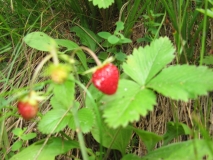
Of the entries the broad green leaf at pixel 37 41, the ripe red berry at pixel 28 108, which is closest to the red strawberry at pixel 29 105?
the ripe red berry at pixel 28 108

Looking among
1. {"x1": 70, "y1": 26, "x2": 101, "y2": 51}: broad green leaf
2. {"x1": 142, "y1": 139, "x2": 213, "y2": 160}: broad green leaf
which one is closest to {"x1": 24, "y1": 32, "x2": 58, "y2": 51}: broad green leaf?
{"x1": 70, "y1": 26, "x2": 101, "y2": 51}: broad green leaf

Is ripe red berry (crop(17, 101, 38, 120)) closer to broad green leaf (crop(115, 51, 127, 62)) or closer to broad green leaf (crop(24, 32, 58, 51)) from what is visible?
broad green leaf (crop(24, 32, 58, 51))

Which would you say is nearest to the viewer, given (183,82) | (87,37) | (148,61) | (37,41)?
(183,82)

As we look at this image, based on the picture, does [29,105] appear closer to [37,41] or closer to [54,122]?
[54,122]

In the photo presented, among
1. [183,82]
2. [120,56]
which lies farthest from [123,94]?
[120,56]

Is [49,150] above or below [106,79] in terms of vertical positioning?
below

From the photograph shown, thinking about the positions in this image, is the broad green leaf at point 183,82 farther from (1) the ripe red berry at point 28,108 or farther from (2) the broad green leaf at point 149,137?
(1) the ripe red berry at point 28,108
